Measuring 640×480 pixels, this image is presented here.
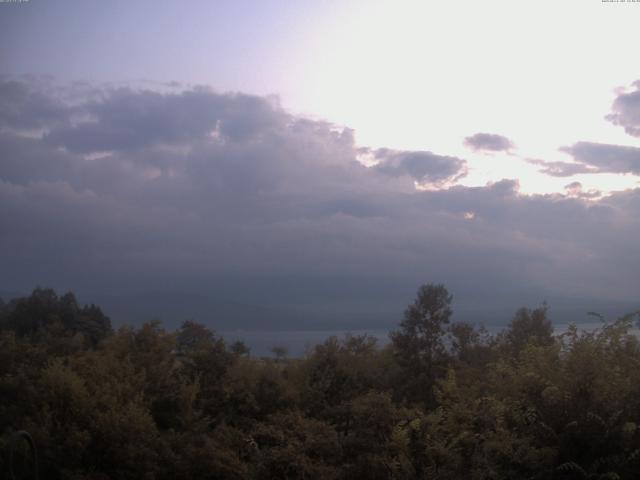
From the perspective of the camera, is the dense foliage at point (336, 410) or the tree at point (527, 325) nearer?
the dense foliage at point (336, 410)

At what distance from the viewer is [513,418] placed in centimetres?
924

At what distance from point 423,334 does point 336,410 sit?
28.4 feet

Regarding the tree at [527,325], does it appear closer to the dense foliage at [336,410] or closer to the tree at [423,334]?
the dense foliage at [336,410]

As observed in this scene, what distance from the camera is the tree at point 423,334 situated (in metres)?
24.6

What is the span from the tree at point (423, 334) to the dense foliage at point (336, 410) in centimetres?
5

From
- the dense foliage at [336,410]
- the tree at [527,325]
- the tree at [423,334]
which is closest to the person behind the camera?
the dense foliage at [336,410]

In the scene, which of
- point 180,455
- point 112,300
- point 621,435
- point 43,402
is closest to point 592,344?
point 621,435

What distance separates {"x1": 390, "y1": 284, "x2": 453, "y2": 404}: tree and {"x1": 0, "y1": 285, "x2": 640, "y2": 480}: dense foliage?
1.8 inches

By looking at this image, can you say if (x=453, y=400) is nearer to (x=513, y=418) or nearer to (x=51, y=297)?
(x=513, y=418)

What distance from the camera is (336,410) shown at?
684 inches

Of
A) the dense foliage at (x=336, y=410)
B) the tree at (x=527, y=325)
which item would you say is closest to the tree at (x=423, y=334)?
the dense foliage at (x=336, y=410)

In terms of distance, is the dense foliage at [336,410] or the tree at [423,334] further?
the tree at [423,334]

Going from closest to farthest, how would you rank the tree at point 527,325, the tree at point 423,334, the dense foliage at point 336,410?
the dense foliage at point 336,410 → the tree at point 423,334 → the tree at point 527,325

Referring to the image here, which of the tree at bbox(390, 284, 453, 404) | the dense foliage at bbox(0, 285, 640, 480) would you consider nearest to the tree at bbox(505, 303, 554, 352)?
the dense foliage at bbox(0, 285, 640, 480)
